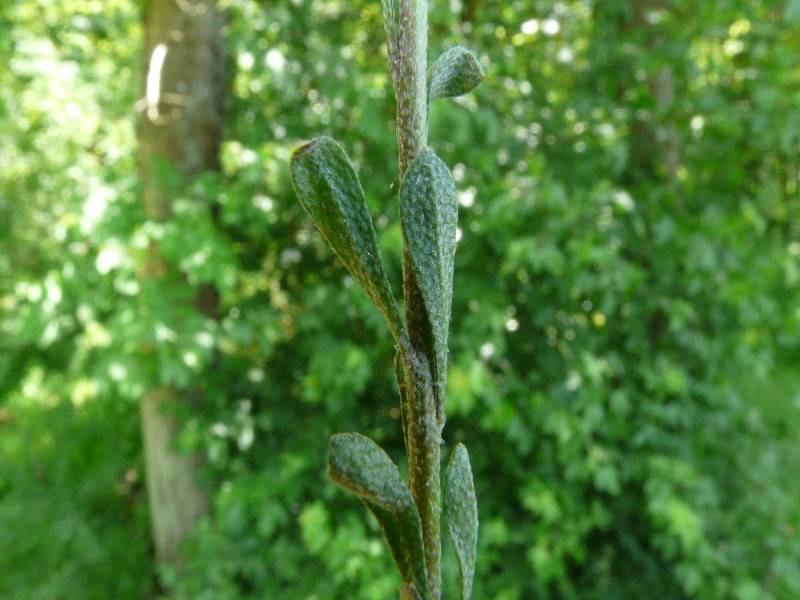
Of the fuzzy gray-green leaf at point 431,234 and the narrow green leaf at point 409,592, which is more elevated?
the fuzzy gray-green leaf at point 431,234

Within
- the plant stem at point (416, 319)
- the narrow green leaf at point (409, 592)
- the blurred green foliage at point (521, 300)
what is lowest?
the blurred green foliage at point (521, 300)

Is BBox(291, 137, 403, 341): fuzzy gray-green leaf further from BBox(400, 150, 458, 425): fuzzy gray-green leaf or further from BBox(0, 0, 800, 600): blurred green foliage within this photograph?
BBox(0, 0, 800, 600): blurred green foliage

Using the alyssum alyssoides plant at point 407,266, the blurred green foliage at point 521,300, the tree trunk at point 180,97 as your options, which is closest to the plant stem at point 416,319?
the alyssum alyssoides plant at point 407,266

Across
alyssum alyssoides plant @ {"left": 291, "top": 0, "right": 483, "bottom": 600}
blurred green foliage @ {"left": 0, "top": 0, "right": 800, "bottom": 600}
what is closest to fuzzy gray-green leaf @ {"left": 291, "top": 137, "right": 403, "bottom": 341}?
alyssum alyssoides plant @ {"left": 291, "top": 0, "right": 483, "bottom": 600}

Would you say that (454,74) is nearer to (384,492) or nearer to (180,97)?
(384,492)

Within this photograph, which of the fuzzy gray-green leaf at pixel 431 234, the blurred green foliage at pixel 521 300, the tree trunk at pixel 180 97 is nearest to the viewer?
the fuzzy gray-green leaf at pixel 431 234

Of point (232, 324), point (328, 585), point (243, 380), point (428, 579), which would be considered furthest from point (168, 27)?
point (428, 579)

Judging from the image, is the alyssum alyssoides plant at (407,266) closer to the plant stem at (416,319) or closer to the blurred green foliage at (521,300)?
the plant stem at (416,319)

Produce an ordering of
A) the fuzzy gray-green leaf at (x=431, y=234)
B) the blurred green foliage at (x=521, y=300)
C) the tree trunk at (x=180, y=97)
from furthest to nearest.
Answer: the tree trunk at (x=180, y=97), the blurred green foliage at (x=521, y=300), the fuzzy gray-green leaf at (x=431, y=234)
